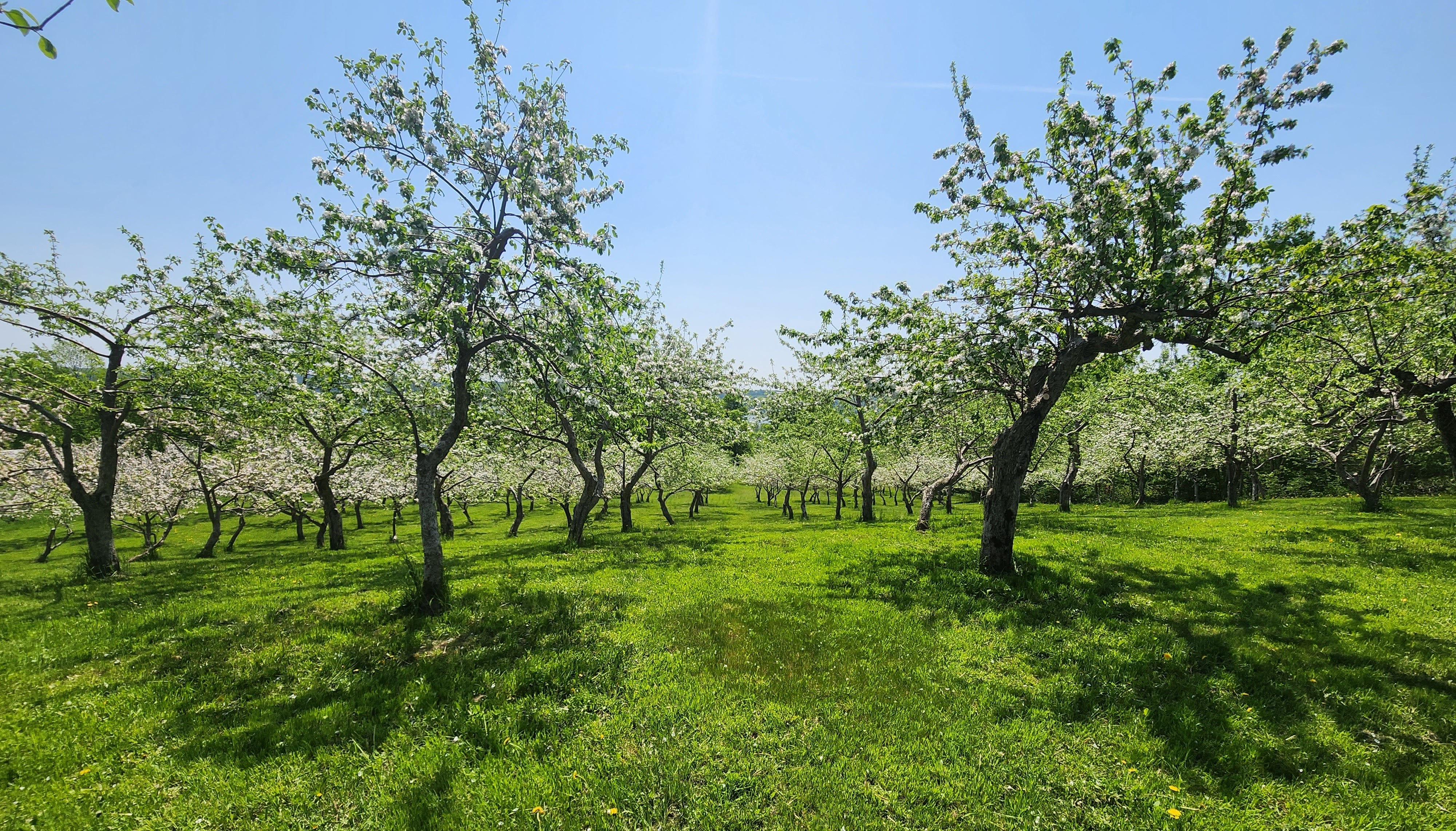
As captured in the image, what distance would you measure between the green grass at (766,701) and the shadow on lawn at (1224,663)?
0.18 ft

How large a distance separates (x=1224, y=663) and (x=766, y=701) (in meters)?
8.35

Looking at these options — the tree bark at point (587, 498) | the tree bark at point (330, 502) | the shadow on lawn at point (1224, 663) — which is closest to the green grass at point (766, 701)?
the shadow on lawn at point (1224, 663)

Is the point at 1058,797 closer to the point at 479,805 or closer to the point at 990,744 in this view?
the point at 990,744

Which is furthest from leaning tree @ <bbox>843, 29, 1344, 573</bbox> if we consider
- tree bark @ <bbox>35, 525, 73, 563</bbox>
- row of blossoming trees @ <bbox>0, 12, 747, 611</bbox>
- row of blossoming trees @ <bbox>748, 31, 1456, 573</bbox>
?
tree bark @ <bbox>35, 525, 73, 563</bbox>

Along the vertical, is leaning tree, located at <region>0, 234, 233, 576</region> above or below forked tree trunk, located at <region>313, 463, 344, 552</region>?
above

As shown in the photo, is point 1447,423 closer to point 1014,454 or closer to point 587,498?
point 1014,454

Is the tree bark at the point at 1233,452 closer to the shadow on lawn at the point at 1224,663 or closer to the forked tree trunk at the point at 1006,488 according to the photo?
the shadow on lawn at the point at 1224,663

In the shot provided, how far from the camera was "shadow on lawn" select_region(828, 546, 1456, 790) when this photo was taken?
6.36m

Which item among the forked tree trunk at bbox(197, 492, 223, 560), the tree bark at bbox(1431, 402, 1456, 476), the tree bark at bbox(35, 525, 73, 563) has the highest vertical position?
the tree bark at bbox(1431, 402, 1456, 476)

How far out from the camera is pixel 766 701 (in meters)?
7.49

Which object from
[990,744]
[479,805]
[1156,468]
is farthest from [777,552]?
[1156,468]

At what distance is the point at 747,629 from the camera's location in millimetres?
10266

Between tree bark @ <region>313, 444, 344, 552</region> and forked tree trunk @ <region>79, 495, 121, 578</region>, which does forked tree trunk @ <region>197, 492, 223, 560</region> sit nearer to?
tree bark @ <region>313, 444, 344, 552</region>

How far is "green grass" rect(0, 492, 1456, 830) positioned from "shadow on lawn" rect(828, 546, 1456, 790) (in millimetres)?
54
